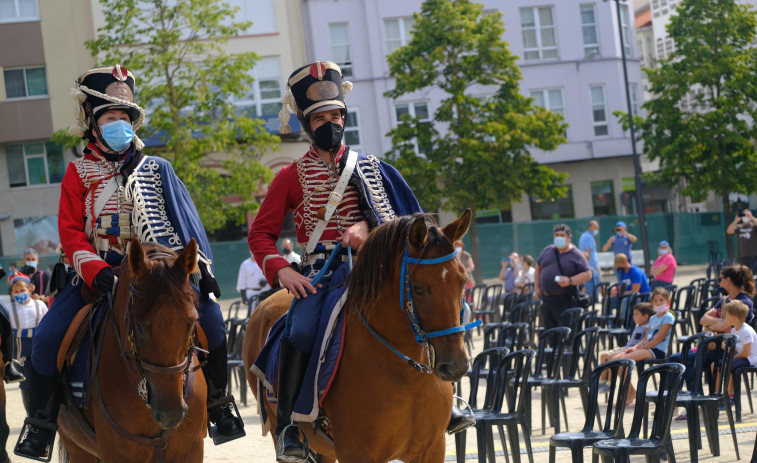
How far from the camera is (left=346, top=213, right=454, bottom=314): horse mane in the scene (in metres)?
5.43

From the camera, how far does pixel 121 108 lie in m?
6.53

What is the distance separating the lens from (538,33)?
46.1m

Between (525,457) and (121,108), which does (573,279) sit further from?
(121,108)

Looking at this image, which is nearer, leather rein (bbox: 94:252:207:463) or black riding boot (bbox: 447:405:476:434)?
leather rein (bbox: 94:252:207:463)

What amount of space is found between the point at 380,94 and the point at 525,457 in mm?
35061

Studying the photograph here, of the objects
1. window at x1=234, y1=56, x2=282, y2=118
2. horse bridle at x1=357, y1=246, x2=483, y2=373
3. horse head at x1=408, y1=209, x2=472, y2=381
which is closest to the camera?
horse head at x1=408, y1=209, x2=472, y2=381

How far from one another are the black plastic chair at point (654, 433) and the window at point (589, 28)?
134 ft

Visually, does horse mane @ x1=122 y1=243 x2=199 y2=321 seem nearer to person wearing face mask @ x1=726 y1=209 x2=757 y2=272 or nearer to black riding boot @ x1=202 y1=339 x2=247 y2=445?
black riding boot @ x1=202 y1=339 x2=247 y2=445

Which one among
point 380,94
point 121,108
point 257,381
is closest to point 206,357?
point 257,381

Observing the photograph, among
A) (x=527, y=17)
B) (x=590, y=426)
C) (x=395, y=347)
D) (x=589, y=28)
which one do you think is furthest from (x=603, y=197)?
(x=395, y=347)

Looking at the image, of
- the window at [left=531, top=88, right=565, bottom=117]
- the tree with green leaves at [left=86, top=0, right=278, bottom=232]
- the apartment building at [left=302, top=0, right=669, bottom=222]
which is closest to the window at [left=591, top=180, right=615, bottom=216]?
the apartment building at [left=302, top=0, right=669, bottom=222]

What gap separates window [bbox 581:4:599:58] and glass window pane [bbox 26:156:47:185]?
24.3 m

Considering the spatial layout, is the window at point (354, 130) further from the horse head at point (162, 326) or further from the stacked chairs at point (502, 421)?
the horse head at point (162, 326)

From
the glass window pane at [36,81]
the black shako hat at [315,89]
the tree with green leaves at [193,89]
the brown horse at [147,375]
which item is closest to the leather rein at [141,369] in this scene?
the brown horse at [147,375]
